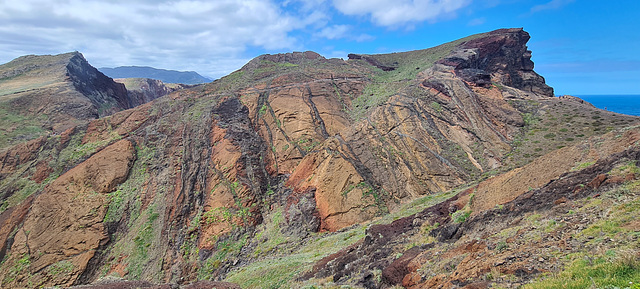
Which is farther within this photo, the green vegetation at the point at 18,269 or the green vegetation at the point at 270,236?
the green vegetation at the point at 270,236

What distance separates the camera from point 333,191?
21.8 metres

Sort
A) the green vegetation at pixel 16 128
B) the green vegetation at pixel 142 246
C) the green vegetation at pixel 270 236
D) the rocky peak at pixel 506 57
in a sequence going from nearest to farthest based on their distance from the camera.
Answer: the green vegetation at pixel 142 246
the green vegetation at pixel 270 236
the green vegetation at pixel 16 128
the rocky peak at pixel 506 57

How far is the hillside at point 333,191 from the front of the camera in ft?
26.5

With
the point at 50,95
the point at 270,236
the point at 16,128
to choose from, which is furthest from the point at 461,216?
the point at 50,95

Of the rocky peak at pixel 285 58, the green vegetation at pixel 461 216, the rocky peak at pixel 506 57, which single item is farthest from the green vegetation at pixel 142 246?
the rocky peak at pixel 506 57

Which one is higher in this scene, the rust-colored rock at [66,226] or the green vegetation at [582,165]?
the green vegetation at [582,165]

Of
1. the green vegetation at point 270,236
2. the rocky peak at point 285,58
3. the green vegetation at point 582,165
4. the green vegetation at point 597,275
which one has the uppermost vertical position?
the rocky peak at point 285,58

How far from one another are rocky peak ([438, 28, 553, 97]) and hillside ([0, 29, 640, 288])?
8909mm

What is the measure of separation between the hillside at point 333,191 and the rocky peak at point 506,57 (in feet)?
29.2

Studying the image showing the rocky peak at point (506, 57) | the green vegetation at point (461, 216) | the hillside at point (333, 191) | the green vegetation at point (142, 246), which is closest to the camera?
the hillside at point (333, 191)

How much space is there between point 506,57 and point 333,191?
1560 inches

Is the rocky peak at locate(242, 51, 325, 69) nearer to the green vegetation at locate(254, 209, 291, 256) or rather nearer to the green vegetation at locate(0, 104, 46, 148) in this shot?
the green vegetation at locate(0, 104, 46, 148)

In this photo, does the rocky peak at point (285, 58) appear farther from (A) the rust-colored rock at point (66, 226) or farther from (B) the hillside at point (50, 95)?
(B) the hillside at point (50, 95)

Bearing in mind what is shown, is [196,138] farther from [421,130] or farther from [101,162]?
[421,130]
